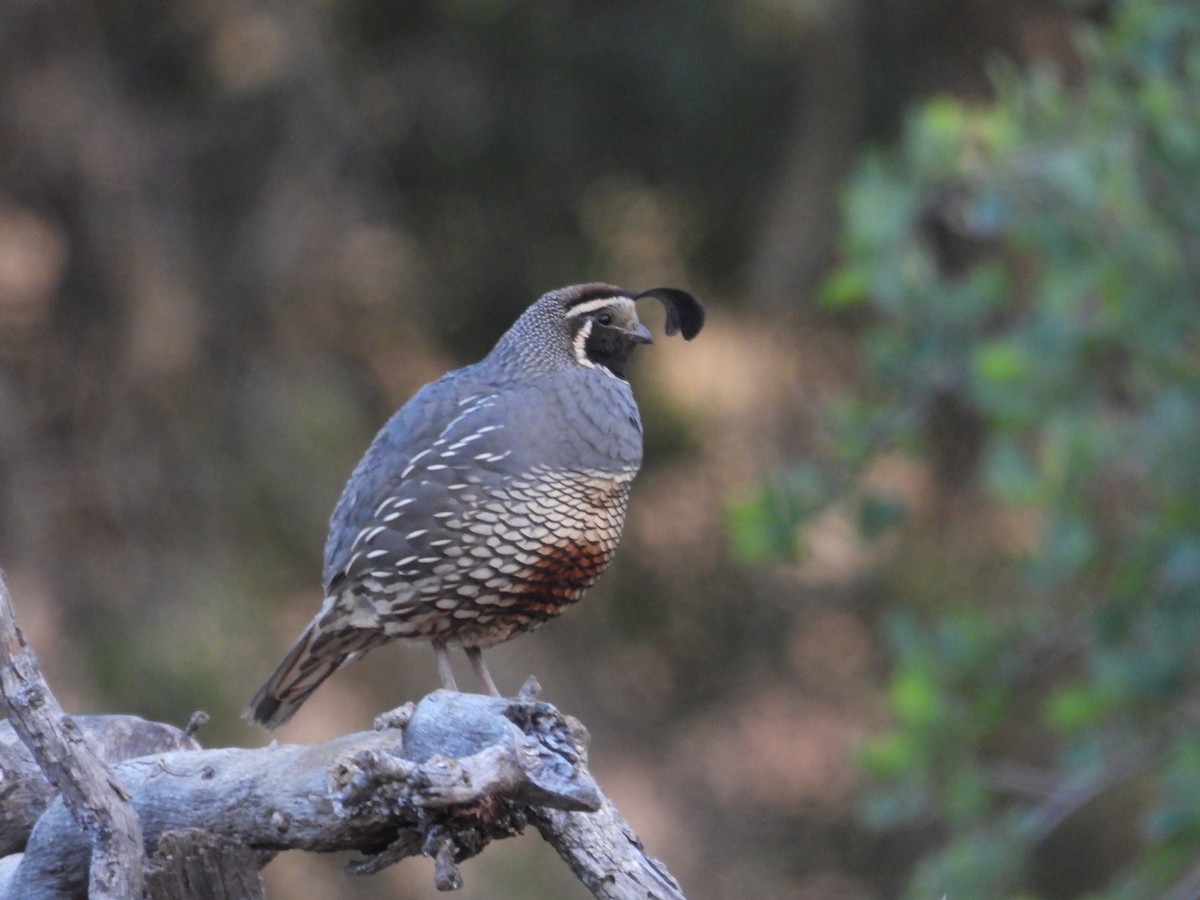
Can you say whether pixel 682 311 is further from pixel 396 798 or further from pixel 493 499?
pixel 396 798

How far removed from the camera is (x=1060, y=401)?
4.21 m

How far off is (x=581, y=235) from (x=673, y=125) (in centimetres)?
65

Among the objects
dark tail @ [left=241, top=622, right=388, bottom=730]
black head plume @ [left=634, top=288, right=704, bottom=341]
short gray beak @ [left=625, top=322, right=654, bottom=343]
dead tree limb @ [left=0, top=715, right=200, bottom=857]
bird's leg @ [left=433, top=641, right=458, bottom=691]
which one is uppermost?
black head plume @ [left=634, top=288, right=704, bottom=341]

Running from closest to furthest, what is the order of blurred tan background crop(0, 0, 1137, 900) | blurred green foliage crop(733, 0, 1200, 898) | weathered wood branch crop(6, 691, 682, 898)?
1. weathered wood branch crop(6, 691, 682, 898)
2. blurred green foliage crop(733, 0, 1200, 898)
3. blurred tan background crop(0, 0, 1137, 900)

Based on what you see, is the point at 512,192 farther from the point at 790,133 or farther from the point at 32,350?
the point at 32,350

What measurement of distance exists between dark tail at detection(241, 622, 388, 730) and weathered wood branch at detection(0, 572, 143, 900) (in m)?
0.94

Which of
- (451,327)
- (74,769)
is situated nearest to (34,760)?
(74,769)

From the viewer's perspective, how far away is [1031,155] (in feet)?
14.1

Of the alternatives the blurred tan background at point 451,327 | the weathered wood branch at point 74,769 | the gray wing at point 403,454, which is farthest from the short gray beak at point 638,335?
the blurred tan background at point 451,327

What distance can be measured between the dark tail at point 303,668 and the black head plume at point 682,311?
812mm

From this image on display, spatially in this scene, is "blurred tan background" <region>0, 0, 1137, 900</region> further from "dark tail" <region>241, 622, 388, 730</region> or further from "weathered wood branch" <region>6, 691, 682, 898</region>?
"weathered wood branch" <region>6, 691, 682, 898</region>

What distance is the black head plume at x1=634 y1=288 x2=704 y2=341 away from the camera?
11.4 ft

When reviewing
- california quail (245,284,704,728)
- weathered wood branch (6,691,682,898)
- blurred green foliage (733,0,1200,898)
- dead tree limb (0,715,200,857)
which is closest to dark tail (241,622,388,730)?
california quail (245,284,704,728)

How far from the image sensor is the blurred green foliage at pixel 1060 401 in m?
4.11
